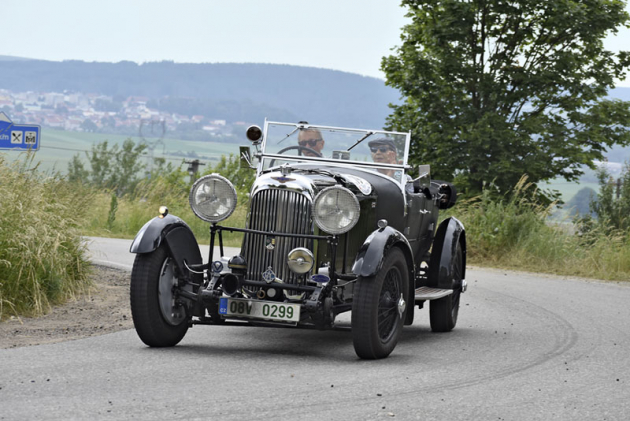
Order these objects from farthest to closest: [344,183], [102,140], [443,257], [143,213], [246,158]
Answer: [102,140] → [143,213] → [443,257] → [246,158] → [344,183]

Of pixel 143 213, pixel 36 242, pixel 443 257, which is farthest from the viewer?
pixel 143 213

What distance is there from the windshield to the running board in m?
1.16

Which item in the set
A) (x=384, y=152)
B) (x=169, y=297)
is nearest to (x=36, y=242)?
(x=169, y=297)

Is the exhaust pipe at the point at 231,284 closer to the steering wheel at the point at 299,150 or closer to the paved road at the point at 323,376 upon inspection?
the paved road at the point at 323,376

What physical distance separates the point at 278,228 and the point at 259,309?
80cm

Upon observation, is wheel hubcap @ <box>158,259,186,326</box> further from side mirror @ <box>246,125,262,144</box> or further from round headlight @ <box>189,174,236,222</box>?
side mirror @ <box>246,125,262,144</box>

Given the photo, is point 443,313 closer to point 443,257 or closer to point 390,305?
point 443,257

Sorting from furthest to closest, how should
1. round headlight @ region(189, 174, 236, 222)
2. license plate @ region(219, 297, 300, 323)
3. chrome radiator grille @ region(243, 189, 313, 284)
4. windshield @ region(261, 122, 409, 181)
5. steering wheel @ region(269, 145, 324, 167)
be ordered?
1. steering wheel @ region(269, 145, 324, 167)
2. windshield @ region(261, 122, 409, 181)
3. round headlight @ region(189, 174, 236, 222)
4. chrome radiator grille @ region(243, 189, 313, 284)
5. license plate @ region(219, 297, 300, 323)

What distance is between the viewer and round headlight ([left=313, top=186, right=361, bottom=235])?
755cm

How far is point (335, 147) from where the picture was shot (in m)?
9.47

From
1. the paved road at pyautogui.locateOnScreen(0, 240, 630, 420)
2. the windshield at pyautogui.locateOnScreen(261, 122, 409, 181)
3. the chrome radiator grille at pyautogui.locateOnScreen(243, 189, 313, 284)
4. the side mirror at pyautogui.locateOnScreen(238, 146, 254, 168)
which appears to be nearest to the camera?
the paved road at pyautogui.locateOnScreen(0, 240, 630, 420)

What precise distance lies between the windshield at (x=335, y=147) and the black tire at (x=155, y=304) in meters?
1.94

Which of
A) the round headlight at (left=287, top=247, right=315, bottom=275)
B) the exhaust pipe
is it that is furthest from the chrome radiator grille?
the exhaust pipe

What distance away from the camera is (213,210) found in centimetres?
796
